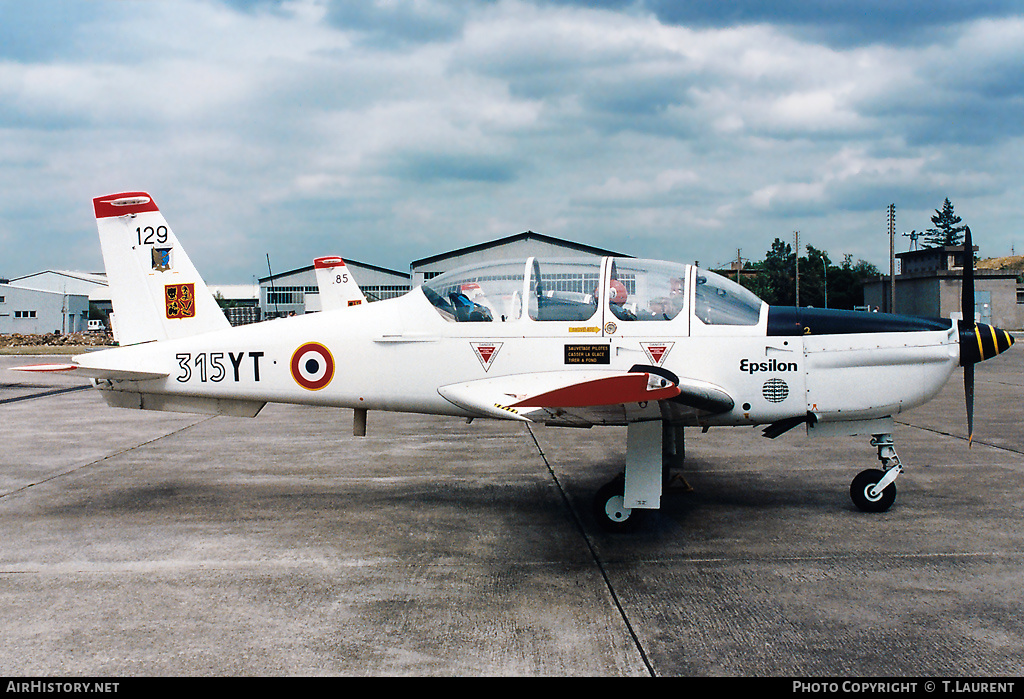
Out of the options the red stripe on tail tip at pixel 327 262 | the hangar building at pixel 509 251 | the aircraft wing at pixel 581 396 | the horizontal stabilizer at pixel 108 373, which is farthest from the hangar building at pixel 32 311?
the aircraft wing at pixel 581 396

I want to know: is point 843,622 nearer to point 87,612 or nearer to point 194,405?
point 87,612

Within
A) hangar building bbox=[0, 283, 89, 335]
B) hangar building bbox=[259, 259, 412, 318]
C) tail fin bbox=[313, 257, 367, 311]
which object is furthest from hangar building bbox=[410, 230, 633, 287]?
hangar building bbox=[0, 283, 89, 335]

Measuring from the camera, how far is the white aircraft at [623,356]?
611 cm

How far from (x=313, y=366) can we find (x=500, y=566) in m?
2.69

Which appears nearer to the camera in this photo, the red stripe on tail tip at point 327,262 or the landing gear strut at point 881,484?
the landing gear strut at point 881,484

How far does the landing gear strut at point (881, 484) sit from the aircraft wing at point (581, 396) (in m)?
1.63

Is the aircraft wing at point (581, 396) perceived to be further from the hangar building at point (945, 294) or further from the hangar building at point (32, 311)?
the hangar building at point (32, 311)

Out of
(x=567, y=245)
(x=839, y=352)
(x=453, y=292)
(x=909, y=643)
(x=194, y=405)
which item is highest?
(x=567, y=245)

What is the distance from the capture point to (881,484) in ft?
21.3

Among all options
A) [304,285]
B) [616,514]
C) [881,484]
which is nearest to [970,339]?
[881,484]

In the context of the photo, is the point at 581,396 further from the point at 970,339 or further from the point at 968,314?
the point at 968,314

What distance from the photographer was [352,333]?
675cm

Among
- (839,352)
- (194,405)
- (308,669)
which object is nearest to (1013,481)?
(839,352)

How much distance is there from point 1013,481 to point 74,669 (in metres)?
8.53
